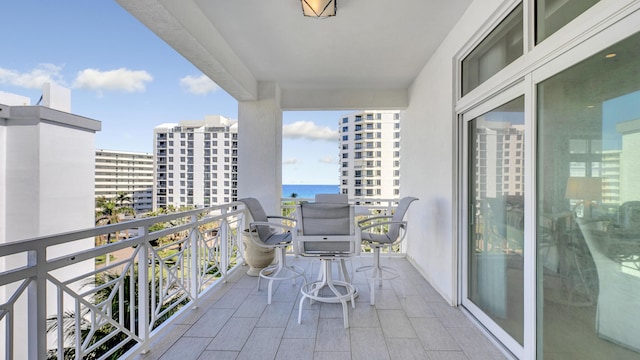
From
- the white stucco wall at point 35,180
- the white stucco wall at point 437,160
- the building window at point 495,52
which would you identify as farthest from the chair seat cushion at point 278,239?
the white stucco wall at point 35,180

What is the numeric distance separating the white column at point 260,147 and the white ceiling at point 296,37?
236 millimetres

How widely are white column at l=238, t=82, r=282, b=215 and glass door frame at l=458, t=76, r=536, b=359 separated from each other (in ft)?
8.65

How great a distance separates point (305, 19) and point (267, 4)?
0.39 meters

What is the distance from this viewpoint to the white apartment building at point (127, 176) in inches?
378

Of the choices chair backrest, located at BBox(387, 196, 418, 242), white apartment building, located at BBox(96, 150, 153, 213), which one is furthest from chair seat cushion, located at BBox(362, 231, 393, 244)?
white apartment building, located at BBox(96, 150, 153, 213)

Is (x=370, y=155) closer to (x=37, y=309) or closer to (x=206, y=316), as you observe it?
(x=206, y=316)

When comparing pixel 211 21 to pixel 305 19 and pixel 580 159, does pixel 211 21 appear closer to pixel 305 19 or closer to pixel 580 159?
pixel 305 19

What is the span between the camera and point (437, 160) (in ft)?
11.1

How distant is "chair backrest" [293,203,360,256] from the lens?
8.45 feet

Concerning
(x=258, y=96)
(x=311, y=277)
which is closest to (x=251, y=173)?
(x=258, y=96)

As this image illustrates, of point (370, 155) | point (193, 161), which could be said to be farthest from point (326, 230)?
point (193, 161)

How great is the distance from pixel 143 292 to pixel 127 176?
11494 millimetres

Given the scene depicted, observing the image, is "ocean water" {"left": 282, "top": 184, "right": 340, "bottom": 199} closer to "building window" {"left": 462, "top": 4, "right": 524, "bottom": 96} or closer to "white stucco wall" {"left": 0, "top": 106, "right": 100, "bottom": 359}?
"white stucco wall" {"left": 0, "top": 106, "right": 100, "bottom": 359}

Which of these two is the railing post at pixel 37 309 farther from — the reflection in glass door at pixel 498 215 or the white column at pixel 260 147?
the white column at pixel 260 147
